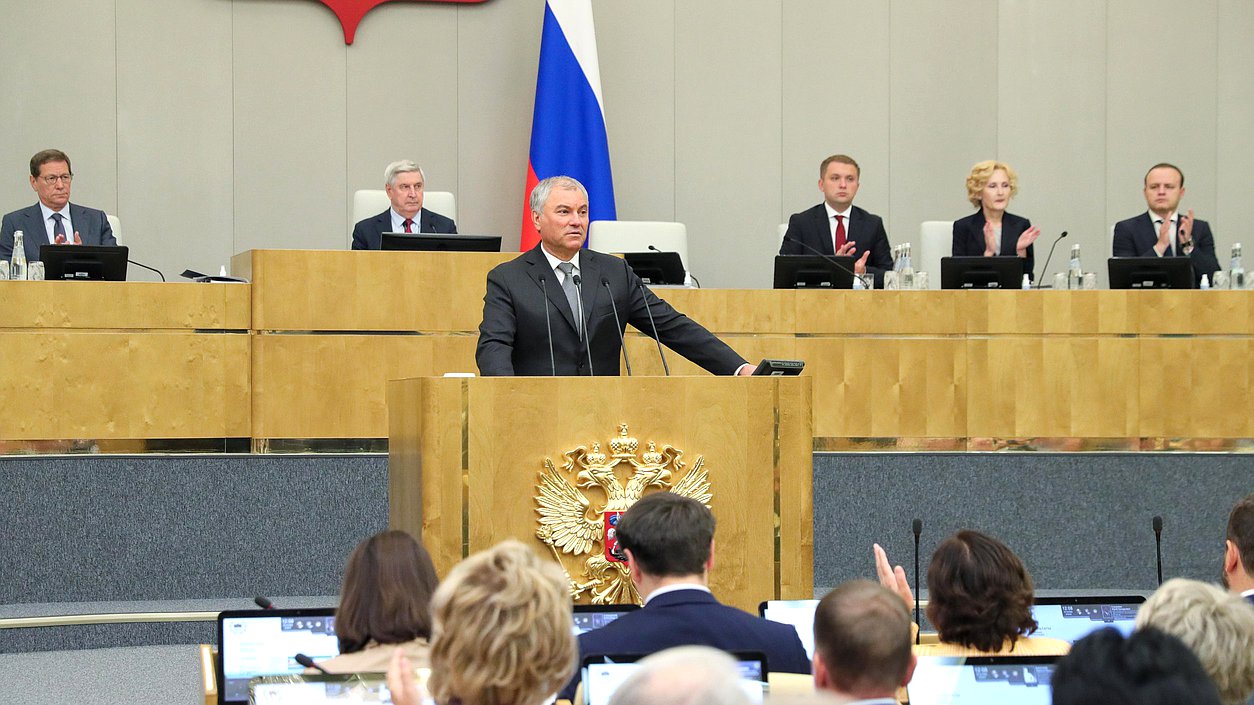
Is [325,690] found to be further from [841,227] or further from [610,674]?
[841,227]

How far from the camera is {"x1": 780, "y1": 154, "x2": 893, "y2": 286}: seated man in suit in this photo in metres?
8.16

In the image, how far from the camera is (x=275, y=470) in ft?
21.0

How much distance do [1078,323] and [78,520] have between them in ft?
15.2

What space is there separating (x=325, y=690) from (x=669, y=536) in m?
0.87

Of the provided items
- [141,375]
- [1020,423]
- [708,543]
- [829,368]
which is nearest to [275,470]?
[141,375]

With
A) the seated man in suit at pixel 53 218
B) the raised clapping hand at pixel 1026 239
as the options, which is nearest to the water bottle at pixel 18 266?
the seated man in suit at pixel 53 218

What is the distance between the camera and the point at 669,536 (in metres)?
2.85

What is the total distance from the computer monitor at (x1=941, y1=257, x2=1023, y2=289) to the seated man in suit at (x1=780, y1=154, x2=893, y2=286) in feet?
3.64

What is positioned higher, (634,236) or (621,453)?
(634,236)

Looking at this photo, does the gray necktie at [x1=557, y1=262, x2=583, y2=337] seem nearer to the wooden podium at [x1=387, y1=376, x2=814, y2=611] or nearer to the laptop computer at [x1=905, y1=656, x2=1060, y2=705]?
the wooden podium at [x1=387, y1=376, x2=814, y2=611]

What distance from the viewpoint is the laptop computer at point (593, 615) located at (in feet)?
9.82

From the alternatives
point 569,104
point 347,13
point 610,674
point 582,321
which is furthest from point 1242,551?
point 347,13

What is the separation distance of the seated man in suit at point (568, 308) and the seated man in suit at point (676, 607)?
182 cm

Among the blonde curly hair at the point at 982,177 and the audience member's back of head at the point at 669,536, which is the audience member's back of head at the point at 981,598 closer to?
the audience member's back of head at the point at 669,536
